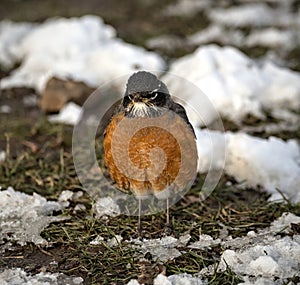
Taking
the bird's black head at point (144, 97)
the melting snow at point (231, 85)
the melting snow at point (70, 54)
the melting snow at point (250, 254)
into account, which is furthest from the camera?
the melting snow at point (70, 54)

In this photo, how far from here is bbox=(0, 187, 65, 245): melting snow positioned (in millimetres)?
4043

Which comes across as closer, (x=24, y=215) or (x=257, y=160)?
(x=24, y=215)

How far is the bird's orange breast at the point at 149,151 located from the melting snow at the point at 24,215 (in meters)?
0.64

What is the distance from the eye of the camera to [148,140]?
382cm

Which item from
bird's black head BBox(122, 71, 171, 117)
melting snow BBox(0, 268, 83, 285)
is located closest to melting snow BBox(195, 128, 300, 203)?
bird's black head BBox(122, 71, 171, 117)

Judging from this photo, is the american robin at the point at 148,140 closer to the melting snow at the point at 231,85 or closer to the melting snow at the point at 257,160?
the melting snow at the point at 257,160

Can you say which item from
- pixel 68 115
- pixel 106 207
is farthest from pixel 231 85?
pixel 106 207

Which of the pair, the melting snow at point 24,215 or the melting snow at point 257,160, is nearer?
the melting snow at point 24,215

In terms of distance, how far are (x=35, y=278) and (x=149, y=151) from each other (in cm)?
105

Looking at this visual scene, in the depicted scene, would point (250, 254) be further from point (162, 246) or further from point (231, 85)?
point (231, 85)

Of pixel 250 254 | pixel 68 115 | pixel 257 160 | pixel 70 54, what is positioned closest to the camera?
pixel 250 254

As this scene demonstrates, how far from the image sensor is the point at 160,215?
14.5ft

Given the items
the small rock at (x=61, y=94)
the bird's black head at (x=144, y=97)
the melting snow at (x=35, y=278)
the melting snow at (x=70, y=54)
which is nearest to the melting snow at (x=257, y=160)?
the bird's black head at (x=144, y=97)

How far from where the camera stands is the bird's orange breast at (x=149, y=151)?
3829mm
